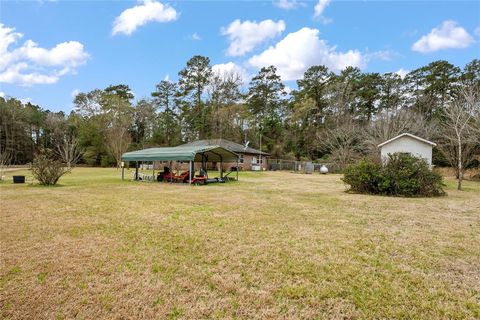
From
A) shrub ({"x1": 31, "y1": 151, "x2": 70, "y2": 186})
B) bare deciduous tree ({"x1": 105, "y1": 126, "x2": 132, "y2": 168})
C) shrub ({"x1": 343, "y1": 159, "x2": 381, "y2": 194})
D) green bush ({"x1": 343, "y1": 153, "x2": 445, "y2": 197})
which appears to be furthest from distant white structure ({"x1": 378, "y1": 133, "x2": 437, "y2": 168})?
bare deciduous tree ({"x1": 105, "y1": 126, "x2": 132, "y2": 168})

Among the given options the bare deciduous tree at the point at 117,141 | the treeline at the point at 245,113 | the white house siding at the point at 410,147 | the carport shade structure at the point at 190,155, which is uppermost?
the treeline at the point at 245,113

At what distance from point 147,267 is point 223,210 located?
3.86 meters

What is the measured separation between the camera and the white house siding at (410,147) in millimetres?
17750

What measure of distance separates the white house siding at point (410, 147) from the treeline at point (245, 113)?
36.8 feet

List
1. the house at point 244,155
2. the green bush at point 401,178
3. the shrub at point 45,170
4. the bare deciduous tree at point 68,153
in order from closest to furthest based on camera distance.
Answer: the green bush at point 401,178 < the shrub at point 45,170 < the bare deciduous tree at point 68,153 < the house at point 244,155

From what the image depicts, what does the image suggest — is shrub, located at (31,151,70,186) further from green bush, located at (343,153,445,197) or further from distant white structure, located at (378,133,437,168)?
distant white structure, located at (378,133,437,168)

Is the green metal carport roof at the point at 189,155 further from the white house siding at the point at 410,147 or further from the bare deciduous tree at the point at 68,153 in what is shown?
the bare deciduous tree at the point at 68,153

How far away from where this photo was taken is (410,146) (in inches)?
714

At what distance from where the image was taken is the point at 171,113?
43.0 metres

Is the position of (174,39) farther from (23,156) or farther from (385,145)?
(23,156)

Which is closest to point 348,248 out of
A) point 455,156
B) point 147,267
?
point 147,267

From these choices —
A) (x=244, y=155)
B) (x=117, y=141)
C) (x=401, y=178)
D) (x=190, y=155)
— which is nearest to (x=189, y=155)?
(x=190, y=155)

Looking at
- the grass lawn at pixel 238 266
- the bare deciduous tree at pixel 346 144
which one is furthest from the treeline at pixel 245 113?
the grass lawn at pixel 238 266

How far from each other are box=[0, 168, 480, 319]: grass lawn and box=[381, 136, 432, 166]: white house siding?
13.3 meters
